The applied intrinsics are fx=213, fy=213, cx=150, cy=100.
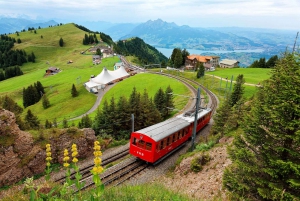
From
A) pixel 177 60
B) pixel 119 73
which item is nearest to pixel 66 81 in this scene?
pixel 119 73

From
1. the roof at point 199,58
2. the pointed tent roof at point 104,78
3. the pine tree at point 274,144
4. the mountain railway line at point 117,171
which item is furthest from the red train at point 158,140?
Answer: the roof at point 199,58

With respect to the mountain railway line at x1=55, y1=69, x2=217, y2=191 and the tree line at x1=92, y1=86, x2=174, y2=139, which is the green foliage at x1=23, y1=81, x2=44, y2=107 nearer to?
the tree line at x1=92, y1=86, x2=174, y2=139

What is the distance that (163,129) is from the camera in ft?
67.6

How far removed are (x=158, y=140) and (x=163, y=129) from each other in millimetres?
2042

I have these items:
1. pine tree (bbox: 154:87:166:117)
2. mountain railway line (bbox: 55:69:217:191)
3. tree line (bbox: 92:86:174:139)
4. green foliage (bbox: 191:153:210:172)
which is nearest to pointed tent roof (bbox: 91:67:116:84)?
pine tree (bbox: 154:87:166:117)

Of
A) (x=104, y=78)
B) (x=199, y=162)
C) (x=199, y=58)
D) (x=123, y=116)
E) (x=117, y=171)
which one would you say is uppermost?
(x=199, y=162)

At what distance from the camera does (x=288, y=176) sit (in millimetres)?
7570

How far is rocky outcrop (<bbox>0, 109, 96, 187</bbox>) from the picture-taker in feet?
55.0

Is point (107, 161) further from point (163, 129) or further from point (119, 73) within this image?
point (119, 73)

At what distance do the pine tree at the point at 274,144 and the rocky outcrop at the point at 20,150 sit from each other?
643 inches

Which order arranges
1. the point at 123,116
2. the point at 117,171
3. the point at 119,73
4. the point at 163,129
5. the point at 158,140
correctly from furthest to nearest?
1. the point at 119,73
2. the point at 123,116
3. the point at 163,129
4. the point at 117,171
5. the point at 158,140

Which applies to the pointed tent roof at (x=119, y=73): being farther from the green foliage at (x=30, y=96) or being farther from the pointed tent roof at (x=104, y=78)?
the green foliage at (x=30, y=96)

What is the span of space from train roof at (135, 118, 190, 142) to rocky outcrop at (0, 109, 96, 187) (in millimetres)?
8077

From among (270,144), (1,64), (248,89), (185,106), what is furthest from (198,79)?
(1,64)
